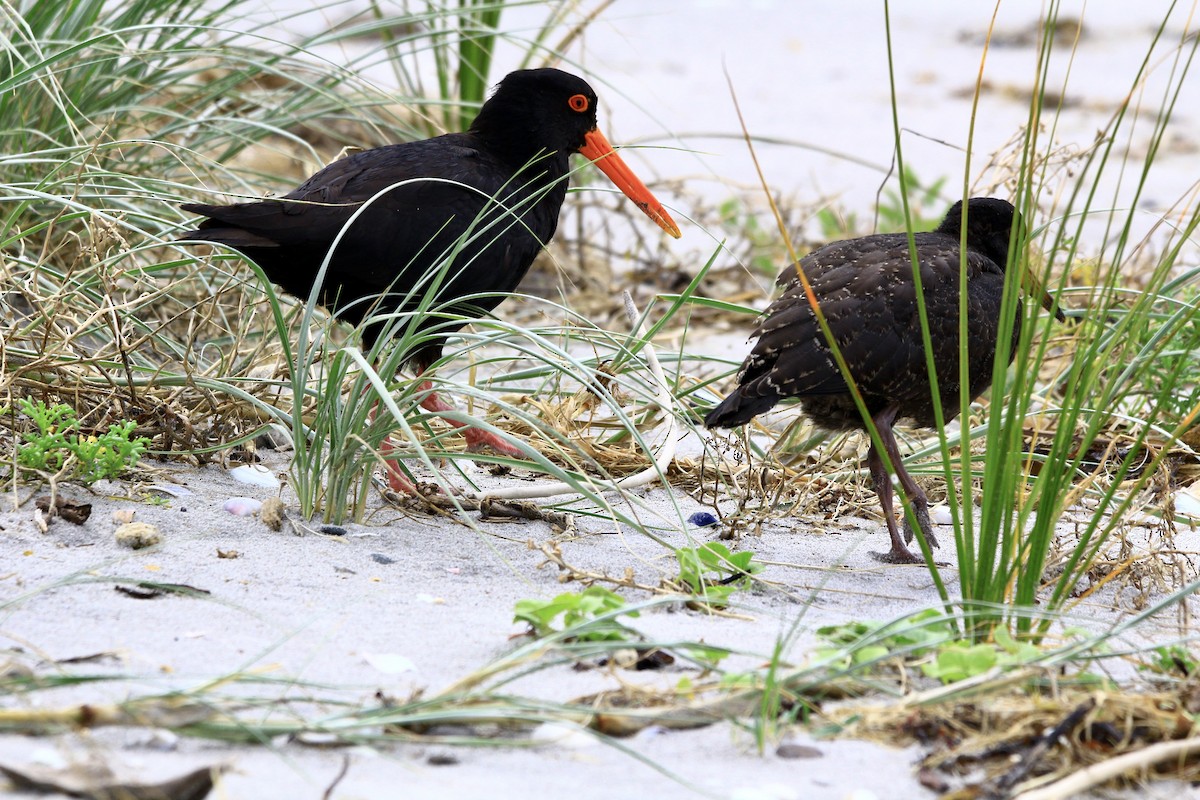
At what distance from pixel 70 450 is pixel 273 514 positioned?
470 mm

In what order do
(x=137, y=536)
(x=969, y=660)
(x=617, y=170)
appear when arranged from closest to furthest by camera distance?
(x=969, y=660), (x=137, y=536), (x=617, y=170)

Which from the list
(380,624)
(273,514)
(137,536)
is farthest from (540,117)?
(380,624)

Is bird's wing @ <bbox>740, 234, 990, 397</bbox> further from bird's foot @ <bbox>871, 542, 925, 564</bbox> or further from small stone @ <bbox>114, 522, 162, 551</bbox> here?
small stone @ <bbox>114, 522, 162, 551</bbox>

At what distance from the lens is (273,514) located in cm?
291

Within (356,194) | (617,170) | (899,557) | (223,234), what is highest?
(617,170)

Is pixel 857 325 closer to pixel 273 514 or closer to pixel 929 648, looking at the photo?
pixel 929 648

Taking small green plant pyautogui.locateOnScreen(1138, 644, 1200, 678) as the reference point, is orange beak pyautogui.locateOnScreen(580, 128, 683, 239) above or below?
above

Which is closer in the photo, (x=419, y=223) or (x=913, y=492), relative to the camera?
(x=913, y=492)

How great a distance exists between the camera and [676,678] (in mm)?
2225

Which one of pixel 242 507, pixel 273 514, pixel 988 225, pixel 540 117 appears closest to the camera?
pixel 273 514

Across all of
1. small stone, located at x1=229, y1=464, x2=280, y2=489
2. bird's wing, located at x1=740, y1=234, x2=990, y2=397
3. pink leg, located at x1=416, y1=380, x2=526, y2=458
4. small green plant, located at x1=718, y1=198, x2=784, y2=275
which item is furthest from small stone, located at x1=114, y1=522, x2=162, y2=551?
small green plant, located at x1=718, y1=198, x2=784, y2=275

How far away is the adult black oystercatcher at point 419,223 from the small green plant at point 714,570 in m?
0.80

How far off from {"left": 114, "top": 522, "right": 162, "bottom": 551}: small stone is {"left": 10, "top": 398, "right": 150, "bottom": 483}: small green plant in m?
0.27

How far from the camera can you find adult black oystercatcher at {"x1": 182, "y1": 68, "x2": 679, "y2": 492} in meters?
3.46
